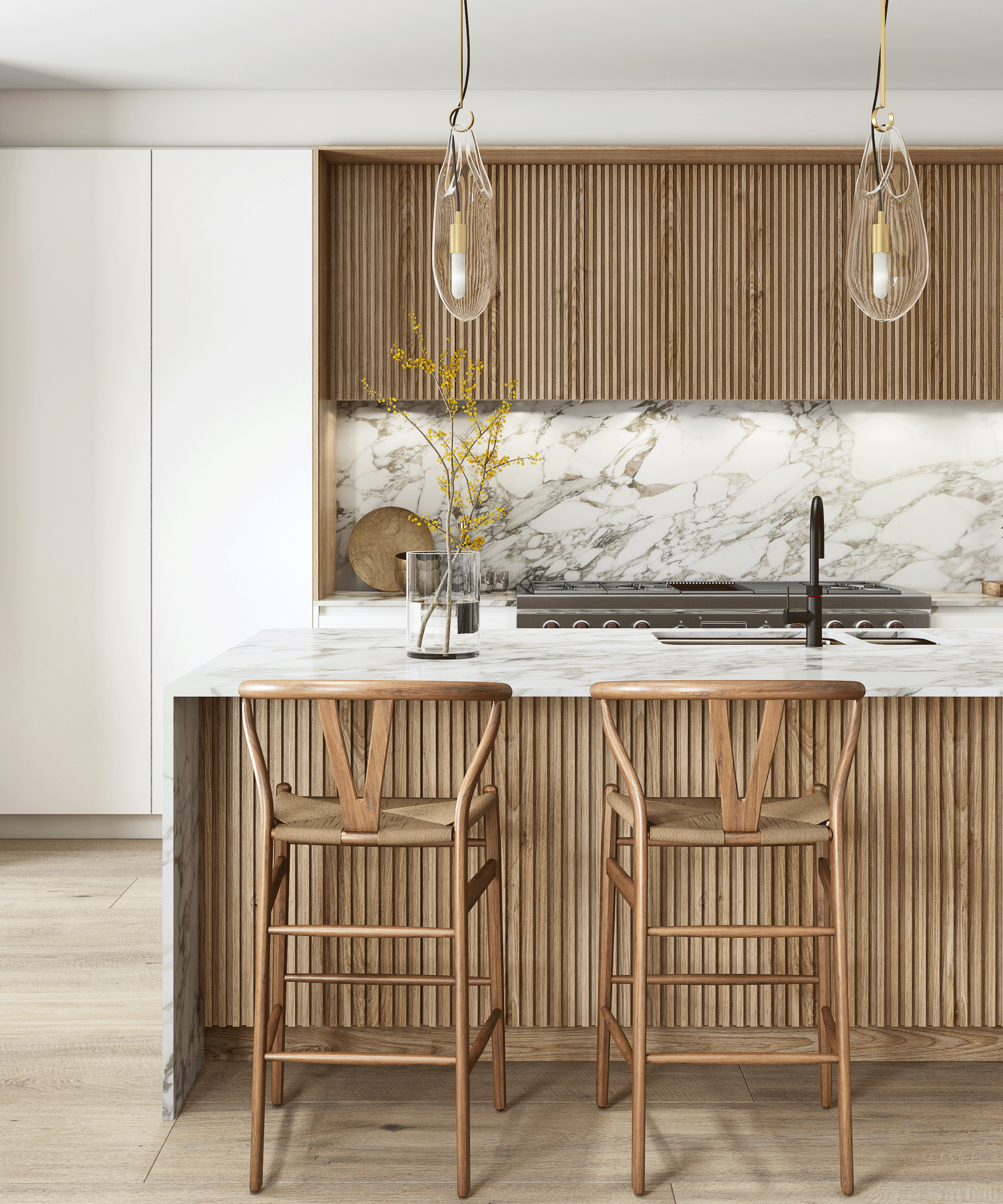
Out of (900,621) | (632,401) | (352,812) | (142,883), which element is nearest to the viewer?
(352,812)

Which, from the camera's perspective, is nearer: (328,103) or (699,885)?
(699,885)

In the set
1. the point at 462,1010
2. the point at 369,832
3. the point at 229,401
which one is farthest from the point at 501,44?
the point at 462,1010

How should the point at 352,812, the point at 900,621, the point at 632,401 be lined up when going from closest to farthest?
the point at 352,812 < the point at 900,621 < the point at 632,401

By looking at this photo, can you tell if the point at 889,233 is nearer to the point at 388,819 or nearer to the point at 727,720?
the point at 727,720

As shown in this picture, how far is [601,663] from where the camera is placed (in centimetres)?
216

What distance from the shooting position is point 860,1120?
200cm

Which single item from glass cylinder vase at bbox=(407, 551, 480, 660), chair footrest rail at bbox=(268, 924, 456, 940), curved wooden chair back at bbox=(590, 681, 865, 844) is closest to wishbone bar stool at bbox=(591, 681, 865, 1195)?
curved wooden chair back at bbox=(590, 681, 865, 844)

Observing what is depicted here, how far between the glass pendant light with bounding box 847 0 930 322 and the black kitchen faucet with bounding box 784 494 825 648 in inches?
18.2

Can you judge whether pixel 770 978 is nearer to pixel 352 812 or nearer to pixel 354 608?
pixel 352 812

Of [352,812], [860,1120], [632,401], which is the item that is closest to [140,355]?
[632,401]

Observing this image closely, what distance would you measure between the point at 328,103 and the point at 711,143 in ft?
4.82

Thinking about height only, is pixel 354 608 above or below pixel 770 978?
above

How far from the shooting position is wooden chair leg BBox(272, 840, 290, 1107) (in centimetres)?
197

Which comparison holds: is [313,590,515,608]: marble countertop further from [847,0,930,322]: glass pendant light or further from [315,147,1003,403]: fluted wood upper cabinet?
[847,0,930,322]: glass pendant light
